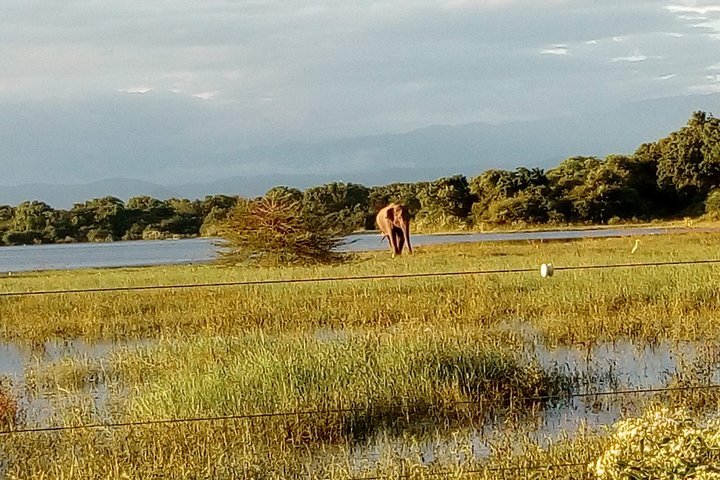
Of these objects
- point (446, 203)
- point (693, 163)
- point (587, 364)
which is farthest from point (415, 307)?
point (446, 203)

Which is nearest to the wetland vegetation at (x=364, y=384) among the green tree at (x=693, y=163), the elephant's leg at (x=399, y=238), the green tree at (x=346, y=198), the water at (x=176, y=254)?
the water at (x=176, y=254)

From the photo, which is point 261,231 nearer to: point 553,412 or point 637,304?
point 637,304

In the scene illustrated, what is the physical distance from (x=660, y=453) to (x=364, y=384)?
395 centimetres

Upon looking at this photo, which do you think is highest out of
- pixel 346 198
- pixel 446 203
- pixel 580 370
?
pixel 346 198

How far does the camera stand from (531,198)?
48.5m

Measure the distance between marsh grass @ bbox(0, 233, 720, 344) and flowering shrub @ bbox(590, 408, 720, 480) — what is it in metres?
6.57

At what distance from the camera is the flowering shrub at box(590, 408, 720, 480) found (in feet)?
12.9

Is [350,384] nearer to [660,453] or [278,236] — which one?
[660,453]

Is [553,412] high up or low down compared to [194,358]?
down

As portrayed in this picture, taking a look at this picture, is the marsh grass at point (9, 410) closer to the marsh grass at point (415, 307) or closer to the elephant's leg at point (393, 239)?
the marsh grass at point (415, 307)

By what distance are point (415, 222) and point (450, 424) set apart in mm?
48811

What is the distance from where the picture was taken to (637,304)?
1229 cm

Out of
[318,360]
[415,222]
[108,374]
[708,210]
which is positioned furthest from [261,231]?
[415,222]

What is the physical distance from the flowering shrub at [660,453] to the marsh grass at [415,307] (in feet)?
21.5
